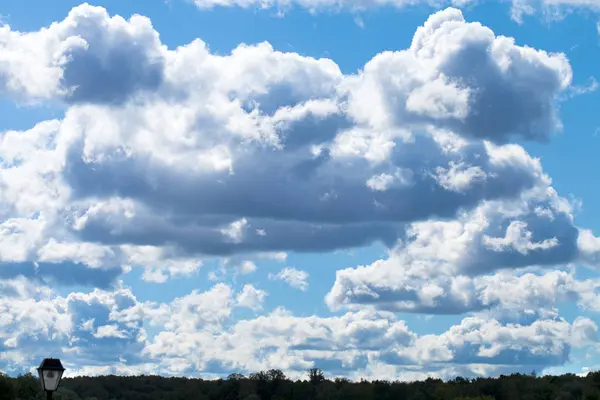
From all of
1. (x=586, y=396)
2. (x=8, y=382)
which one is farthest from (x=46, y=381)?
(x=586, y=396)

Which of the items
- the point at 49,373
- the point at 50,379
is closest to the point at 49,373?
the point at 49,373

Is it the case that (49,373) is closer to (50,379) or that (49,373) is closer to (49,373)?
(49,373)

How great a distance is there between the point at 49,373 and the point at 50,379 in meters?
0.20

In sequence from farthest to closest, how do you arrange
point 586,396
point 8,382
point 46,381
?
point 586,396, point 8,382, point 46,381

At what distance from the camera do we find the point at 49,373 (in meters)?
36.4

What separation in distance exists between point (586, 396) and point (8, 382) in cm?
10243

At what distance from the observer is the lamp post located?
36.2 m

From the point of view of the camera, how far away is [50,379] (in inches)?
1433

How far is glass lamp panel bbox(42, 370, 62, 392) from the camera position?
36.3m

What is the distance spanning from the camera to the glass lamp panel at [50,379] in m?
36.3

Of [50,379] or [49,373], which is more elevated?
[49,373]

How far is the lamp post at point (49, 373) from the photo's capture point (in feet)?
119

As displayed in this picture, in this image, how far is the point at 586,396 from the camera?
641 feet

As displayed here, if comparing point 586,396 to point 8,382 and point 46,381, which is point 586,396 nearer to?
point 8,382
